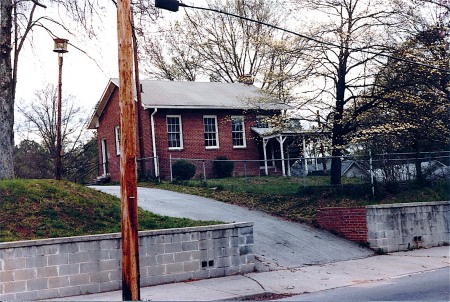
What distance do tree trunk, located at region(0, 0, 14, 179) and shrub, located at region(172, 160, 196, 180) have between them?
41.8 ft

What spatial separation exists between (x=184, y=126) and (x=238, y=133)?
3798 mm

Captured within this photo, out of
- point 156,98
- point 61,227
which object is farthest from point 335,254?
point 156,98

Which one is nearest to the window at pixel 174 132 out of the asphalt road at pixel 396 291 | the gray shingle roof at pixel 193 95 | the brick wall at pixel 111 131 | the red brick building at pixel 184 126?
the red brick building at pixel 184 126

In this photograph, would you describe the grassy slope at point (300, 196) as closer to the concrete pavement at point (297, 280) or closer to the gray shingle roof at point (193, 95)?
the concrete pavement at point (297, 280)

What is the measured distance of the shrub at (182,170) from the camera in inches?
1057

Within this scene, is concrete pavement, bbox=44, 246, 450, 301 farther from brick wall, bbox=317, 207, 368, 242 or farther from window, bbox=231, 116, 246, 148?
window, bbox=231, 116, 246, 148

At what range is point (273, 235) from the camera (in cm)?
1495

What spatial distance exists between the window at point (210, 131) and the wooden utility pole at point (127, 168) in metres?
21.4

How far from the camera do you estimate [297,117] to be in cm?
2128

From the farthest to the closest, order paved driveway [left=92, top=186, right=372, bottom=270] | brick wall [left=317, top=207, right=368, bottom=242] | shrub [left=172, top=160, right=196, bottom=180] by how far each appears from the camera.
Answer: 1. shrub [left=172, top=160, right=196, bottom=180]
2. brick wall [left=317, top=207, right=368, bottom=242]
3. paved driveway [left=92, top=186, right=372, bottom=270]

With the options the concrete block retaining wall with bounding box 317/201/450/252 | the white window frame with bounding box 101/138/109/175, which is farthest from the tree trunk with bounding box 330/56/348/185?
the white window frame with bounding box 101/138/109/175

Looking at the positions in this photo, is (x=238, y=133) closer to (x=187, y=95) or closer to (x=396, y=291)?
(x=187, y=95)

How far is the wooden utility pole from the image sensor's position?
8.20 metres

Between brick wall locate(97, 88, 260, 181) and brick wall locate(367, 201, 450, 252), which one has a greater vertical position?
brick wall locate(97, 88, 260, 181)
